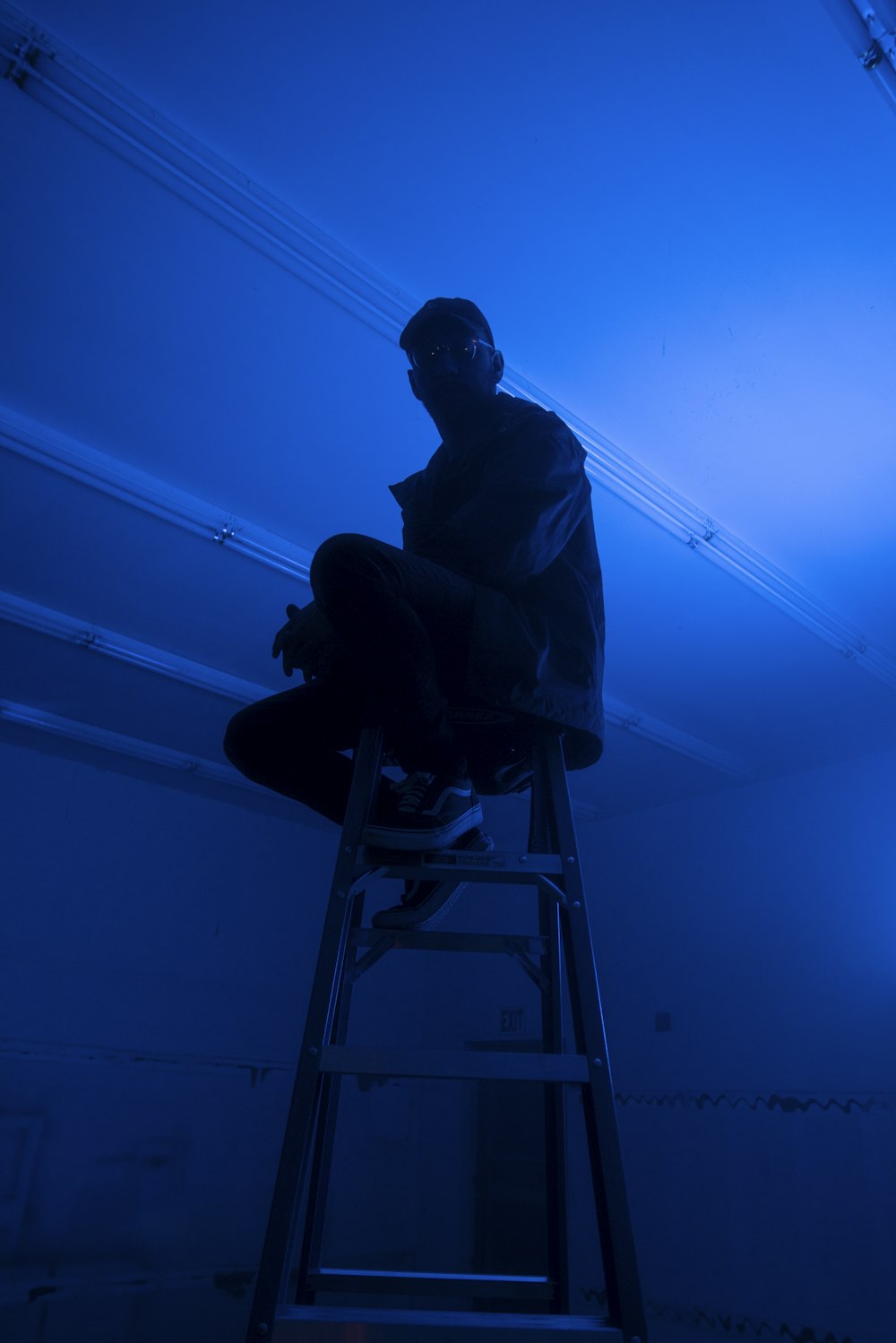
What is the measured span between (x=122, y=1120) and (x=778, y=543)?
4.27 metres

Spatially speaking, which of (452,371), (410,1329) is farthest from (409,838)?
(452,371)

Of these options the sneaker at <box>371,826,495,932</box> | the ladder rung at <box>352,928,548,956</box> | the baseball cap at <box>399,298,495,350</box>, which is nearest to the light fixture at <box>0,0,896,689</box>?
the baseball cap at <box>399,298,495,350</box>

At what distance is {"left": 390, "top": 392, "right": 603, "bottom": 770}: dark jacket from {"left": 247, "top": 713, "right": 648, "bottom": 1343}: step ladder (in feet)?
0.35

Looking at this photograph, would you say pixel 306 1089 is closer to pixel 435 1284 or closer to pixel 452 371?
pixel 435 1284

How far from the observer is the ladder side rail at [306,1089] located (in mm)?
940

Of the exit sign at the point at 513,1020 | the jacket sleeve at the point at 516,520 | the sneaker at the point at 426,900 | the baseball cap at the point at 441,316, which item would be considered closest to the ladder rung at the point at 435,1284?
the sneaker at the point at 426,900

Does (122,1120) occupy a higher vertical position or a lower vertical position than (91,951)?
lower

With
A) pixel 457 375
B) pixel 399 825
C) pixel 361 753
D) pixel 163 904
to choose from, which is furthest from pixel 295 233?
pixel 163 904

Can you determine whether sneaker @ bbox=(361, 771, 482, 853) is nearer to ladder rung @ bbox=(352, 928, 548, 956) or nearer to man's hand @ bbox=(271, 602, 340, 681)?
ladder rung @ bbox=(352, 928, 548, 956)

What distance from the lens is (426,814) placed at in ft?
4.50

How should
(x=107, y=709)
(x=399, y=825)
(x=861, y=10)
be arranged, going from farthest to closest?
(x=107, y=709)
(x=861, y=10)
(x=399, y=825)

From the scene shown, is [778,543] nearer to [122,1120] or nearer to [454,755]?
[454,755]

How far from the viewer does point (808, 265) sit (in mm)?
2314

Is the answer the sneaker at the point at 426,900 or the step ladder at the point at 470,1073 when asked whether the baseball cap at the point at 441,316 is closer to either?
the step ladder at the point at 470,1073
